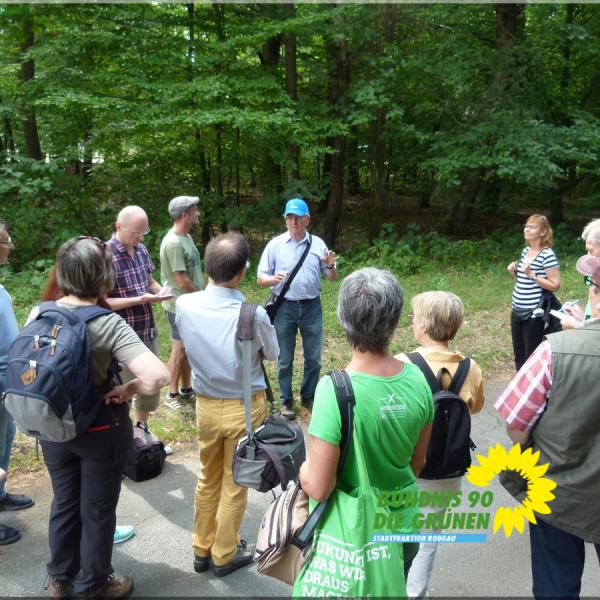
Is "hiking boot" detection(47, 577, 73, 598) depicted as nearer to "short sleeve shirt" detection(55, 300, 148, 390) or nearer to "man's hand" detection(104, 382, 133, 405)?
"man's hand" detection(104, 382, 133, 405)

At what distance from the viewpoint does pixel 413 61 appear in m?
12.3

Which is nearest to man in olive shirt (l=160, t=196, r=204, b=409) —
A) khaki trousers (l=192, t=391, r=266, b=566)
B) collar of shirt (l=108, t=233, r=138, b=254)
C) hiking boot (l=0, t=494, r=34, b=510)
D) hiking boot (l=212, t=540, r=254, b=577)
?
collar of shirt (l=108, t=233, r=138, b=254)

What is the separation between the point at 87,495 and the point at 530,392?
2.08 m

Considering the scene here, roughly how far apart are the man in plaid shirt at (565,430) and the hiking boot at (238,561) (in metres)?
1.61

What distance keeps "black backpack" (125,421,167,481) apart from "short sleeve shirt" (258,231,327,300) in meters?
1.74

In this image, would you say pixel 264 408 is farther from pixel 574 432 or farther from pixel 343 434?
pixel 574 432

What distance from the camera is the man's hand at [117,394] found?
2.71m

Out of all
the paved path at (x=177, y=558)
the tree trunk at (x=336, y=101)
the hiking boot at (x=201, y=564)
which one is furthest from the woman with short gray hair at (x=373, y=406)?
the tree trunk at (x=336, y=101)

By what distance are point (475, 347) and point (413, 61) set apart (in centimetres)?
761

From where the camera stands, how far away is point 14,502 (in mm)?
3795

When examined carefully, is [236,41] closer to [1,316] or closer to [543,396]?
[1,316]

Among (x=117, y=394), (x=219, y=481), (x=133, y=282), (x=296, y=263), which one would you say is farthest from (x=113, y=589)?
(x=296, y=263)

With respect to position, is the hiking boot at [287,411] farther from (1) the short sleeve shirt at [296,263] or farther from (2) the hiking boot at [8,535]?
(2) the hiking boot at [8,535]

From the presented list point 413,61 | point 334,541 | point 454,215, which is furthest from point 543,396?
point 454,215
